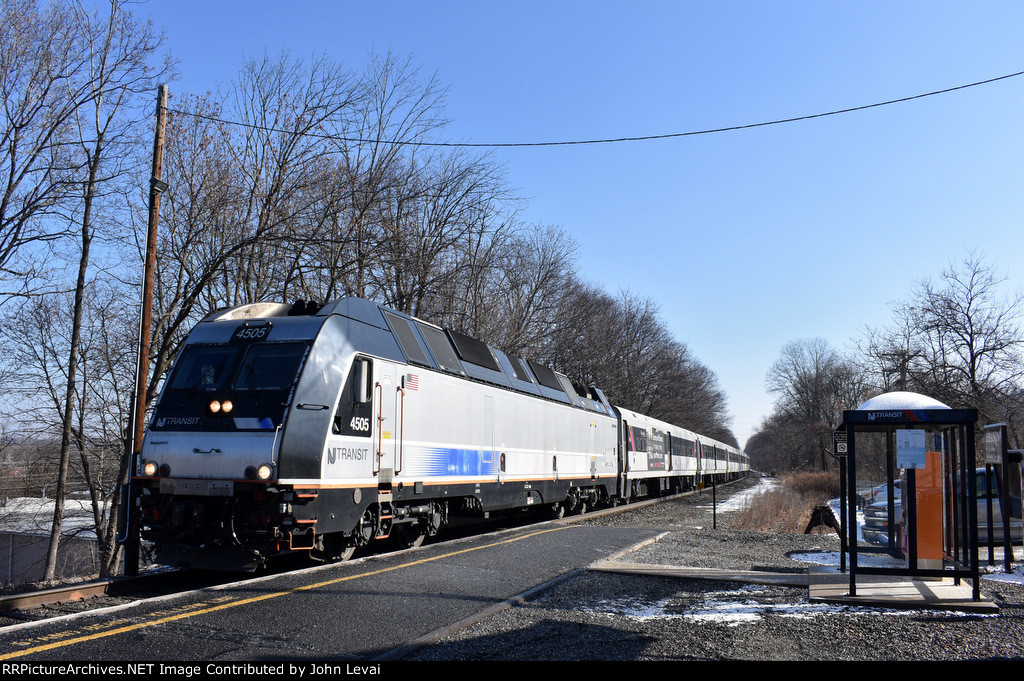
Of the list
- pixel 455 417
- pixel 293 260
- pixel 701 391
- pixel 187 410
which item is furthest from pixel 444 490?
pixel 701 391

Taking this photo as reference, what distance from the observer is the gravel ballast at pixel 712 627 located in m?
5.59

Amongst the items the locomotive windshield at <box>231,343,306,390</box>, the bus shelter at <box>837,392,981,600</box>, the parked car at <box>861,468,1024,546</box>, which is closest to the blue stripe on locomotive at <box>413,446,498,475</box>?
the locomotive windshield at <box>231,343,306,390</box>

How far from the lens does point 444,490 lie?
1191 centimetres

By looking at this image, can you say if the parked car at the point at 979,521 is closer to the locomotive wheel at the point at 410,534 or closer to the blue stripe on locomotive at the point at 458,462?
the blue stripe on locomotive at the point at 458,462

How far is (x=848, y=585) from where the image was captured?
8141 millimetres

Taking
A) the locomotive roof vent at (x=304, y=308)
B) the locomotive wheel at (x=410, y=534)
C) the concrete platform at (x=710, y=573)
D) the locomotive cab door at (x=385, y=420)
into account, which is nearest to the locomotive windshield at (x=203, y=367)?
the locomotive roof vent at (x=304, y=308)

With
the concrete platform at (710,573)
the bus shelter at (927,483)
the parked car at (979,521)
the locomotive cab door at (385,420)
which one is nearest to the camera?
the bus shelter at (927,483)

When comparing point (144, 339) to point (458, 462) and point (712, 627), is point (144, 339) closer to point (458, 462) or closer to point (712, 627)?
point (458, 462)

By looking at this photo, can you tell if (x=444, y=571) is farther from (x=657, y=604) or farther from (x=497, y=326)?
(x=497, y=326)

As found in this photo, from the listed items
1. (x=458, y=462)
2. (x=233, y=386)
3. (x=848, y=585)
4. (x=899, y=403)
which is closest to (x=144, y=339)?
(x=233, y=386)

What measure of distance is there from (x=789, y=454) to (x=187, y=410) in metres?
93.4

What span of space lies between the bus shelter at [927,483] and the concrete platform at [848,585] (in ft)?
0.58

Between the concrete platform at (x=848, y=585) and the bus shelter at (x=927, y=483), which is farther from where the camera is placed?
the bus shelter at (x=927, y=483)
